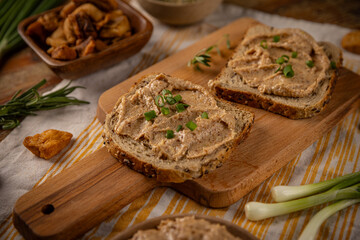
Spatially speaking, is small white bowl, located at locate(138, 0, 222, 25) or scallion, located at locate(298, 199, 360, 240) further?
small white bowl, located at locate(138, 0, 222, 25)

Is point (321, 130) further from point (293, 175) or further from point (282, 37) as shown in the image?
point (282, 37)

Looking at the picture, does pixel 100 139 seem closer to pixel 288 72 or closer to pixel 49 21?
pixel 49 21

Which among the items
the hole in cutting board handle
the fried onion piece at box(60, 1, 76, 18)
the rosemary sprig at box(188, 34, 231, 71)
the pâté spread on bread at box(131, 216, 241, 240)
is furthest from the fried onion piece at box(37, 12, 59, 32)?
the pâté spread on bread at box(131, 216, 241, 240)

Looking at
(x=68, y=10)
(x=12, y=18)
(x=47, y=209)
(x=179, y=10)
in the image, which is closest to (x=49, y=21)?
(x=68, y=10)

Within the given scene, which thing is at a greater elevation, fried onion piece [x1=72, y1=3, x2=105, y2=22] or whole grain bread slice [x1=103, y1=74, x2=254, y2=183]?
fried onion piece [x1=72, y1=3, x2=105, y2=22]

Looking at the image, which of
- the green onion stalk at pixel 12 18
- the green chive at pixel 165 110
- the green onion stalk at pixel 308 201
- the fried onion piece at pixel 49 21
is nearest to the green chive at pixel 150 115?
the green chive at pixel 165 110

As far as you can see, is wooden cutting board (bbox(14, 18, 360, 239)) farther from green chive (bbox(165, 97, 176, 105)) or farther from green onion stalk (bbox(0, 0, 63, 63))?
green onion stalk (bbox(0, 0, 63, 63))

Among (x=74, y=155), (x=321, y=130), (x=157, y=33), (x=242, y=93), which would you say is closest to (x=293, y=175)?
(x=321, y=130)
